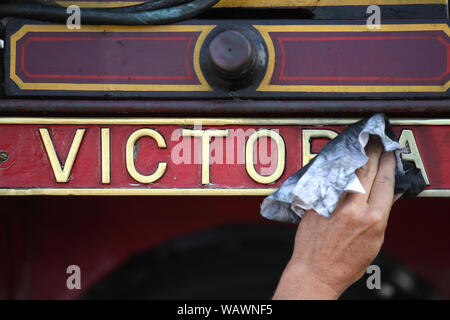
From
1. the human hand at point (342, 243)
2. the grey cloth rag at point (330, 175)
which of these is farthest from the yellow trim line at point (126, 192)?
the human hand at point (342, 243)

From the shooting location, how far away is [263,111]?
4.13ft

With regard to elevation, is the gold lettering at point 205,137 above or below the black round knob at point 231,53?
below

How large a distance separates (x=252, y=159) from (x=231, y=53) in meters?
0.26

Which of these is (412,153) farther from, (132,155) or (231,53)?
(132,155)

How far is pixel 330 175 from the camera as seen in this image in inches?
→ 43.6

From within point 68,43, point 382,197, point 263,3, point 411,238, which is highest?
point 263,3

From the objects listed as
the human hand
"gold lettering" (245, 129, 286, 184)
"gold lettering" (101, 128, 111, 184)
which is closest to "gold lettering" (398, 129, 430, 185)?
the human hand

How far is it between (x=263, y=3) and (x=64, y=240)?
1.19m

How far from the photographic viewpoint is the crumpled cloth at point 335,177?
1.08 m

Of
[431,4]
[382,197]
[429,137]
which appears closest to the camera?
[382,197]

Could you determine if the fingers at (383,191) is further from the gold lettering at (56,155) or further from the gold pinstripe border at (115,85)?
the gold lettering at (56,155)

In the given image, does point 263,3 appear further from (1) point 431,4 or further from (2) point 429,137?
(2) point 429,137

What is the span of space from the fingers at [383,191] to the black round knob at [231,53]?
0.39 meters
